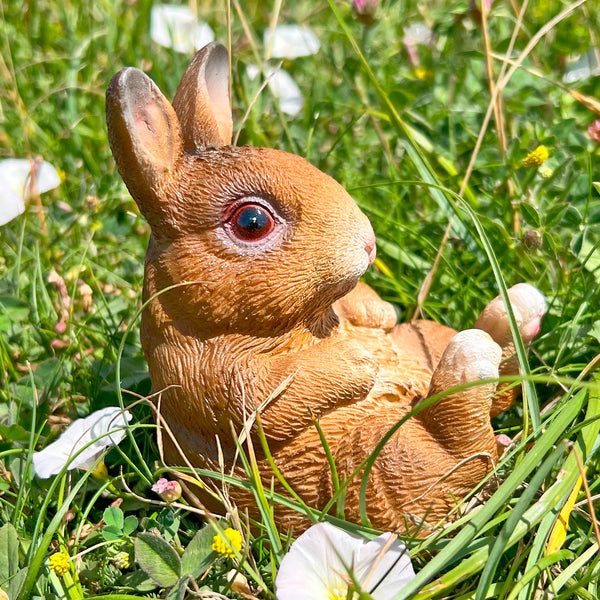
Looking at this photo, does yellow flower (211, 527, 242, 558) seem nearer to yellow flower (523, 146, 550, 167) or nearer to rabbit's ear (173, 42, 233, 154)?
rabbit's ear (173, 42, 233, 154)

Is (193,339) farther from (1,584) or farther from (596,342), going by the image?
(596,342)

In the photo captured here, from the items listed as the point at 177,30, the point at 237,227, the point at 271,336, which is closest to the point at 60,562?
the point at 271,336

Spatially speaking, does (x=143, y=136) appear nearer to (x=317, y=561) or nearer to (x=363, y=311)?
(x=363, y=311)

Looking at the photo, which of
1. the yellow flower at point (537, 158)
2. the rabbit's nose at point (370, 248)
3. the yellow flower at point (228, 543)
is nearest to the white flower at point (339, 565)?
the yellow flower at point (228, 543)

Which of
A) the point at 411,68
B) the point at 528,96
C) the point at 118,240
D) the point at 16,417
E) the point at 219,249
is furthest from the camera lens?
the point at 411,68

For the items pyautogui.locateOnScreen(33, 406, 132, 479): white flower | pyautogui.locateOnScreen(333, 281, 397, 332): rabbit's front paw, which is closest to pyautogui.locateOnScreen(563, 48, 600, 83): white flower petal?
pyautogui.locateOnScreen(333, 281, 397, 332): rabbit's front paw

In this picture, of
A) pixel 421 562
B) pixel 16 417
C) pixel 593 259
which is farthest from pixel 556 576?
pixel 16 417

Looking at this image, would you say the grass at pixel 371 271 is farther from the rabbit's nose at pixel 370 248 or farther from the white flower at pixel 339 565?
the rabbit's nose at pixel 370 248
